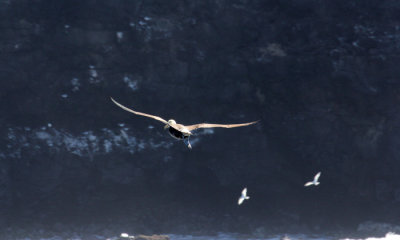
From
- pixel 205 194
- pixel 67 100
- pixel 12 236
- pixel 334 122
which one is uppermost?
pixel 67 100

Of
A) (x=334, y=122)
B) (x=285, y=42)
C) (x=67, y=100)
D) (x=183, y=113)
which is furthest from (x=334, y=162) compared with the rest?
(x=67, y=100)

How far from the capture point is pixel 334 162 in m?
39.0

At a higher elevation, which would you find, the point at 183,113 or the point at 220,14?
the point at 220,14

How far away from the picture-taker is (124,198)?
39.9 meters

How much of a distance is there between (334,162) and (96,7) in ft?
74.4

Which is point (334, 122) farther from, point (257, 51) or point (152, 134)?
point (152, 134)

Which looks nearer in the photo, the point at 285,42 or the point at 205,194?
the point at 285,42

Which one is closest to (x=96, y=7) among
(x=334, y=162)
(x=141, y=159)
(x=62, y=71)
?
(x=62, y=71)

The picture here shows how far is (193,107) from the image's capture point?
127ft

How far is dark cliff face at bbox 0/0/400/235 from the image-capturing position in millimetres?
37531

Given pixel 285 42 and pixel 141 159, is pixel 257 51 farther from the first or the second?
pixel 141 159

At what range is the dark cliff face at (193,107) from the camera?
37.5m

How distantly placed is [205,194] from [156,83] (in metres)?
10.0

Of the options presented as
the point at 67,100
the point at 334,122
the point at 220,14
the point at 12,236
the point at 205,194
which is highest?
the point at 220,14
